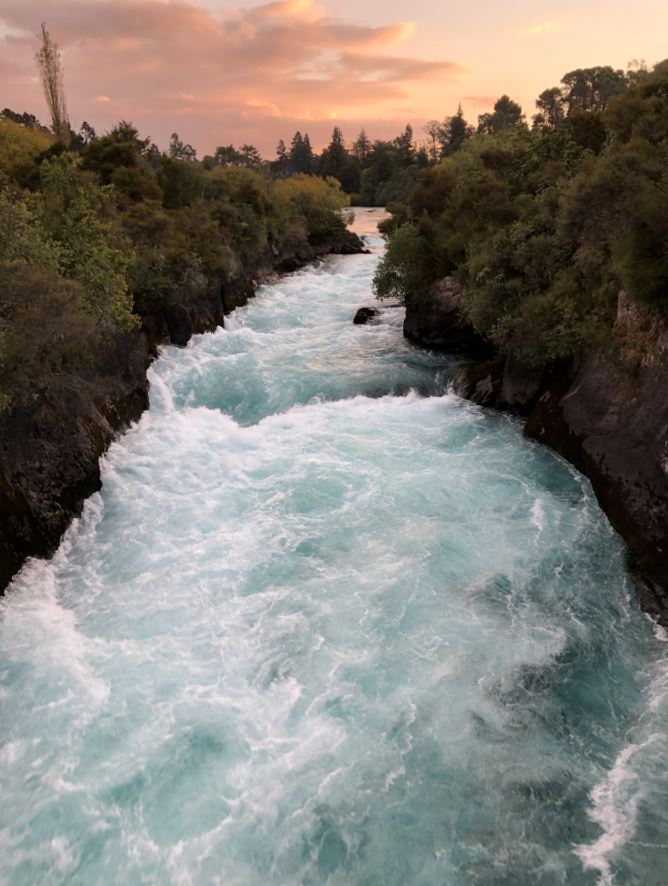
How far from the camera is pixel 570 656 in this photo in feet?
39.9

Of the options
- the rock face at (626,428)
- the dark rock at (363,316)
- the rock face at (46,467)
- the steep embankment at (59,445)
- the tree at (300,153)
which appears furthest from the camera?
the tree at (300,153)

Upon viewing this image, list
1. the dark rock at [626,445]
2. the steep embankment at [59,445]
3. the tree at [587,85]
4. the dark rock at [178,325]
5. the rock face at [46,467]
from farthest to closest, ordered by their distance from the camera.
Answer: the tree at [587,85], the dark rock at [178,325], the steep embankment at [59,445], the rock face at [46,467], the dark rock at [626,445]

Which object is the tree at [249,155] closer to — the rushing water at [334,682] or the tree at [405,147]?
the tree at [405,147]

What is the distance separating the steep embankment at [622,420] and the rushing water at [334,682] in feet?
2.48

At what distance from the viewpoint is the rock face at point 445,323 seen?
100ft

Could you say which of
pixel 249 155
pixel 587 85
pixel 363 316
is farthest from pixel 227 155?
pixel 363 316

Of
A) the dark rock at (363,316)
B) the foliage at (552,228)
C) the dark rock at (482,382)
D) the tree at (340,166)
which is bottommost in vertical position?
the dark rock at (482,382)

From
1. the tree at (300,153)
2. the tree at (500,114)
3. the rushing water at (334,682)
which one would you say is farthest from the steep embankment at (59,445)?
the tree at (300,153)

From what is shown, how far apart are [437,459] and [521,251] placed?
9.77m

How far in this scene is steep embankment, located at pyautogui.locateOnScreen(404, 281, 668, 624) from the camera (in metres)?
14.4

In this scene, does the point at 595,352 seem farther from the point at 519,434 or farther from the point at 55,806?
the point at 55,806

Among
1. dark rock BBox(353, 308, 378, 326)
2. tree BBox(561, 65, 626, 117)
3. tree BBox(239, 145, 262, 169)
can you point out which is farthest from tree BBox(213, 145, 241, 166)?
dark rock BBox(353, 308, 378, 326)

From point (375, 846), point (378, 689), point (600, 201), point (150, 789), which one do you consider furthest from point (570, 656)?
point (600, 201)

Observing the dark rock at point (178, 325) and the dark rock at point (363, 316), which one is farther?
the dark rock at point (363, 316)
